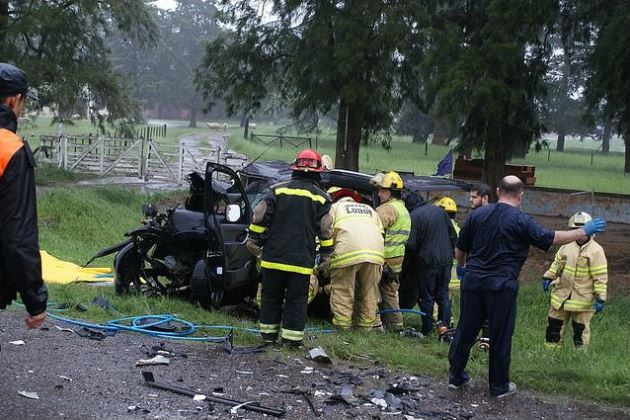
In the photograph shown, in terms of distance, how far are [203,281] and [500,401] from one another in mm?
3667

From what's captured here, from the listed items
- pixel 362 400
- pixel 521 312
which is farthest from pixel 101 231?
pixel 362 400

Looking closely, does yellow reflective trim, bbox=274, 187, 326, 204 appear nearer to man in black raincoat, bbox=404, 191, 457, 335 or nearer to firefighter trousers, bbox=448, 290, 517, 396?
firefighter trousers, bbox=448, 290, 517, 396

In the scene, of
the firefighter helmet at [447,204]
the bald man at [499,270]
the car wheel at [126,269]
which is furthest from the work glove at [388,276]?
the bald man at [499,270]

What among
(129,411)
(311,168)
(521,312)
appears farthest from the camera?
(521,312)

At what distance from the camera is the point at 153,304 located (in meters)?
8.88

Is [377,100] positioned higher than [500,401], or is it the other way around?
[377,100]

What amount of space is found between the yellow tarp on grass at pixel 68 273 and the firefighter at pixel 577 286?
5524 millimetres

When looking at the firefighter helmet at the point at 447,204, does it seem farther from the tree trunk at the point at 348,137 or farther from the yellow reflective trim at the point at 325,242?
the tree trunk at the point at 348,137

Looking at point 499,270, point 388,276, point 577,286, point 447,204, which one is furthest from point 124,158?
point 499,270

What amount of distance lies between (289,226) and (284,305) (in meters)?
0.68

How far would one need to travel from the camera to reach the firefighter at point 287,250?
23.7 ft

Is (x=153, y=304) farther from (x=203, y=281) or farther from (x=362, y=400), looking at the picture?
(x=362, y=400)

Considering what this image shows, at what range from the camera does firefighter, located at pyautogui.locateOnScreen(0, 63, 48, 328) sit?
400cm

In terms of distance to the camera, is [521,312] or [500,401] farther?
[521,312]
